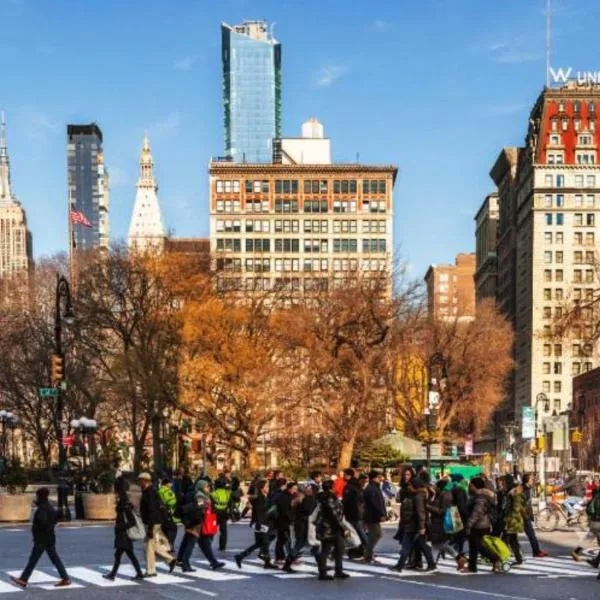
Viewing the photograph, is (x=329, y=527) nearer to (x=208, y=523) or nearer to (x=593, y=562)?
(x=208, y=523)

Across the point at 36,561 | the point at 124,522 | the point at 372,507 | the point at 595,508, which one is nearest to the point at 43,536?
the point at 36,561

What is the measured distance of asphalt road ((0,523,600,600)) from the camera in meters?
21.5

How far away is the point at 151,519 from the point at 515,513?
7.36 meters

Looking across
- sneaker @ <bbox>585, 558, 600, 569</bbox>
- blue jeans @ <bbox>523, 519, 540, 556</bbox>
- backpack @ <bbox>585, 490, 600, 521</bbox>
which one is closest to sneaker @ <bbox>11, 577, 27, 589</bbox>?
blue jeans @ <bbox>523, 519, 540, 556</bbox>

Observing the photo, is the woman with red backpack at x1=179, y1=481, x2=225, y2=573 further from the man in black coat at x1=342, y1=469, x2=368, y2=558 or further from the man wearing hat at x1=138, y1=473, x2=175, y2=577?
the man in black coat at x1=342, y1=469, x2=368, y2=558

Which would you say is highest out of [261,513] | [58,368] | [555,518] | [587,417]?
[58,368]

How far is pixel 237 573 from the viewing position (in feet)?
83.1

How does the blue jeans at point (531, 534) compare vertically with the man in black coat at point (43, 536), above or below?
below

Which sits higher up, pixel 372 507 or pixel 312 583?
pixel 372 507

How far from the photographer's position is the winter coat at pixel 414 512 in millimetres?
24703

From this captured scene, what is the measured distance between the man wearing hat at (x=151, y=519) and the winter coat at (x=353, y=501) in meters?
3.80

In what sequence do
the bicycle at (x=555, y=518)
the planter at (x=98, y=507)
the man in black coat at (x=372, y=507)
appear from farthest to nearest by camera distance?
the planter at (x=98, y=507) < the bicycle at (x=555, y=518) < the man in black coat at (x=372, y=507)

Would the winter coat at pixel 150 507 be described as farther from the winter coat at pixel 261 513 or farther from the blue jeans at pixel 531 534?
the blue jeans at pixel 531 534

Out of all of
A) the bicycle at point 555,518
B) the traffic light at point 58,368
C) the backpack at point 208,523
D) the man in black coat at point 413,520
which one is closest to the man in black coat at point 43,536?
the backpack at point 208,523
